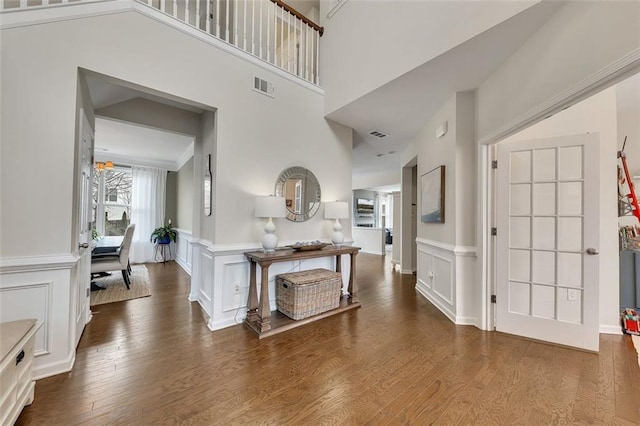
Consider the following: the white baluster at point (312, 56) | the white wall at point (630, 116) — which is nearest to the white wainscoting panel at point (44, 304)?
the white baluster at point (312, 56)

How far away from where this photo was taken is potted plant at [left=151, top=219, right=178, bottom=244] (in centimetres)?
630

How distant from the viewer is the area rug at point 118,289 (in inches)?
140

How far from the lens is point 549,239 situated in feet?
8.00

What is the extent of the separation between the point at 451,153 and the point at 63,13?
3808 mm

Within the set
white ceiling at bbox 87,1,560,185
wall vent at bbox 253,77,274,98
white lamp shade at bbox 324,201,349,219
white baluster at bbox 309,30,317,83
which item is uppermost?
white baluster at bbox 309,30,317,83

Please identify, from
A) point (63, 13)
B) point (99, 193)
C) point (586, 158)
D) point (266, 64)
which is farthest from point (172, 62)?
point (99, 193)

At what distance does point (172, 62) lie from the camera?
247cm

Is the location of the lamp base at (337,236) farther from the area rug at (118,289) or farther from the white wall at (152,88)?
the area rug at (118,289)

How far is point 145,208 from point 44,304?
529cm

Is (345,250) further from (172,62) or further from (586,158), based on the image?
(172,62)

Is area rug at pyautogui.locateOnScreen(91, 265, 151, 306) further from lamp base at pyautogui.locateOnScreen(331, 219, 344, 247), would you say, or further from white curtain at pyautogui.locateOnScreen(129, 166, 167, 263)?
lamp base at pyautogui.locateOnScreen(331, 219, 344, 247)

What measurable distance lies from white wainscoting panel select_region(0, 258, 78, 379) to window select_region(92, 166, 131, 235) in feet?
17.4

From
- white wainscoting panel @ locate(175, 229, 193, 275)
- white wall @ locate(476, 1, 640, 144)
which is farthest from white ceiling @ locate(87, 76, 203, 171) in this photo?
white wall @ locate(476, 1, 640, 144)

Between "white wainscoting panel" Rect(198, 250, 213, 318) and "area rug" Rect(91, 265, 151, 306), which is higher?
"white wainscoting panel" Rect(198, 250, 213, 318)
